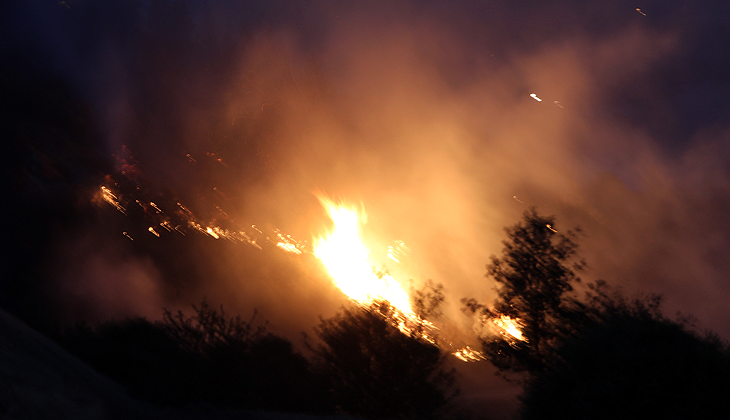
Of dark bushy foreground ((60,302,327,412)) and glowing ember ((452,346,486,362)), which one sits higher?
glowing ember ((452,346,486,362))

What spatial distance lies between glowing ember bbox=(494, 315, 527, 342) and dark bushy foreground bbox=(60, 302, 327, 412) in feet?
23.7

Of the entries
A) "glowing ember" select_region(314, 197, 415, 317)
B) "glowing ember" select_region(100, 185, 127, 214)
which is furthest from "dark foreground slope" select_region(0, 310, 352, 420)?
"glowing ember" select_region(100, 185, 127, 214)

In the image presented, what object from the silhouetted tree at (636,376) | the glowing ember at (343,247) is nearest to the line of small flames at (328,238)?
the glowing ember at (343,247)

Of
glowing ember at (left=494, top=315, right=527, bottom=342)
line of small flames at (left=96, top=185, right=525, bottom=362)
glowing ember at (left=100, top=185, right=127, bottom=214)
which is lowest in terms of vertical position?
glowing ember at (left=494, top=315, right=527, bottom=342)

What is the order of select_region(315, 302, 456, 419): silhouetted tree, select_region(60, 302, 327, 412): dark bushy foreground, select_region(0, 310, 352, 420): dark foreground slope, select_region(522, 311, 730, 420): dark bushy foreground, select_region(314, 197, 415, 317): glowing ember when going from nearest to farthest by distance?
select_region(522, 311, 730, 420): dark bushy foreground, select_region(0, 310, 352, 420): dark foreground slope, select_region(60, 302, 327, 412): dark bushy foreground, select_region(315, 302, 456, 419): silhouetted tree, select_region(314, 197, 415, 317): glowing ember

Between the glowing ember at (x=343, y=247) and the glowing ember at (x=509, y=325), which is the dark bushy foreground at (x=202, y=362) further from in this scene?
the glowing ember at (x=343, y=247)

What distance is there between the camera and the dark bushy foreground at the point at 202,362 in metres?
12.9

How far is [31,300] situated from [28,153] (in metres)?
41.9

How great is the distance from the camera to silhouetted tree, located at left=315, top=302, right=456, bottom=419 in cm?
1506

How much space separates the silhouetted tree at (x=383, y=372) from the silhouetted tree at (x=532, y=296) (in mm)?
2360

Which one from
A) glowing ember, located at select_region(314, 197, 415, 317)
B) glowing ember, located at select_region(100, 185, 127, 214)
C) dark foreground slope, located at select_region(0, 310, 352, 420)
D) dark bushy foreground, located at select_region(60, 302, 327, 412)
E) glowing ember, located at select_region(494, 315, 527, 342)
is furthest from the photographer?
glowing ember, located at select_region(100, 185, 127, 214)

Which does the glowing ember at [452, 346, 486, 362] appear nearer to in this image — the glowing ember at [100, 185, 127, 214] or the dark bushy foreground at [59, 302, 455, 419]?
the dark bushy foreground at [59, 302, 455, 419]

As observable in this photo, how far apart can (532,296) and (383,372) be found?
6.30 metres

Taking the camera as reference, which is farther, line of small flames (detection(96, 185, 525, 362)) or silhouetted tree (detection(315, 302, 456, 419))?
line of small flames (detection(96, 185, 525, 362))
